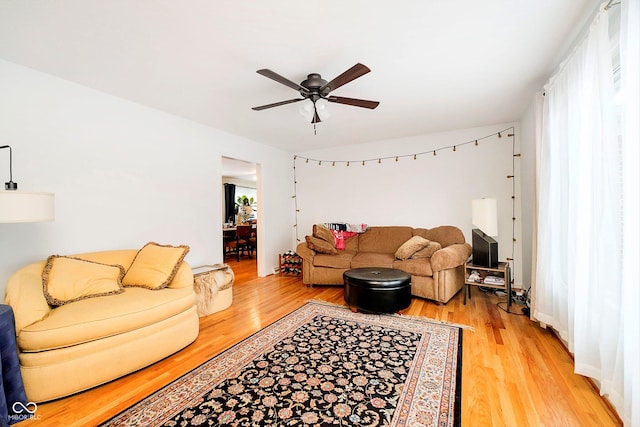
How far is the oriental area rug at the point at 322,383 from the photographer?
1557 mm

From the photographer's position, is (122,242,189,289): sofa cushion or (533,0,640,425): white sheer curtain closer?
(533,0,640,425): white sheer curtain

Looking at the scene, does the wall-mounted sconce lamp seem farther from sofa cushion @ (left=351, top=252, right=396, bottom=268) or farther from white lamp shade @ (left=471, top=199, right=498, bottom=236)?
white lamp shade @ (left=471, top=199, right=498, bottom=236)

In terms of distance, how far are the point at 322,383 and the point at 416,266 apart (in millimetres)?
2141

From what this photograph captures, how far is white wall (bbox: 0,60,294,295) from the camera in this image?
7.65ft

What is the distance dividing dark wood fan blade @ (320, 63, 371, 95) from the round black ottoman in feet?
6.58

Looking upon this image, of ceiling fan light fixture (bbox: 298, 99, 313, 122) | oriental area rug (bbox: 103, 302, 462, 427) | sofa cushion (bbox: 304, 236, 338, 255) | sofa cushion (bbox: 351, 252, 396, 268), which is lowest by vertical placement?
oriental area rug (bbox: 103, 302, 462, 427)

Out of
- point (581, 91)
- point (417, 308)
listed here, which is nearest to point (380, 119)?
point (581, 91)

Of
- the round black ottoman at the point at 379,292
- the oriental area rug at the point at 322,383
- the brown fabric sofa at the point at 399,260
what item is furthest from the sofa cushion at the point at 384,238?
the oriental area rug at the point at 322,383

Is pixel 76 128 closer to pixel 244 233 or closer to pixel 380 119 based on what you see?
pixel 380 119

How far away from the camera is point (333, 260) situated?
423 cm

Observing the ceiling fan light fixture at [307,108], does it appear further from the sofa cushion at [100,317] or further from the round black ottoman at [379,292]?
the sofa cushion at [100,317]

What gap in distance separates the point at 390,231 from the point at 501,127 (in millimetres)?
2341

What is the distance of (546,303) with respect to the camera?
8.18ft

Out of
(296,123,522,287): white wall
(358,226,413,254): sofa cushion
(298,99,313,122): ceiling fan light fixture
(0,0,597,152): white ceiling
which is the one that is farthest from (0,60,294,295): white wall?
(358,226,413,254): sofa cushion
